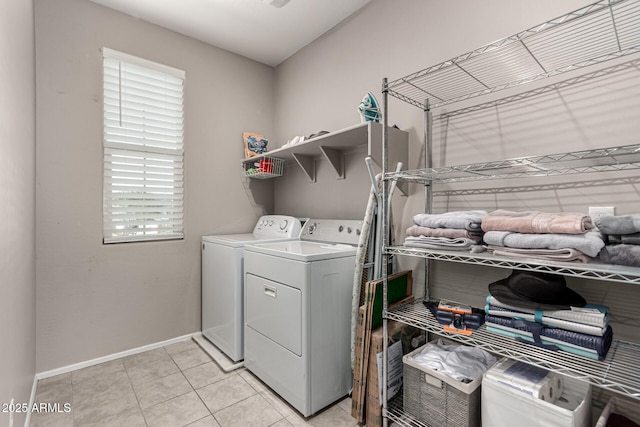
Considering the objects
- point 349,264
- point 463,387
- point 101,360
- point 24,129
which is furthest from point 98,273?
point 463,387

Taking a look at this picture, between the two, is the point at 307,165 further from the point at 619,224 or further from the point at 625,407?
the point at 625,407

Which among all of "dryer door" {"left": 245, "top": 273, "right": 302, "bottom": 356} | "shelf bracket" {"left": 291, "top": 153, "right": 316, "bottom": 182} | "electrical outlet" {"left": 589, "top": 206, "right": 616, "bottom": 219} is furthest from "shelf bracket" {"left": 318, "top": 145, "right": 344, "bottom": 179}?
"electrical outlet" {"left": 589, "top": 206, "right": 616, "bottom": 219}

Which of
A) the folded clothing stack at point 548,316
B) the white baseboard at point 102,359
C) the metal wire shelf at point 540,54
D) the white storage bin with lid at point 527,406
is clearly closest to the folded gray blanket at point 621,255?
the folded clothing stack at point 548,316

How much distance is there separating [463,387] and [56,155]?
110 inches

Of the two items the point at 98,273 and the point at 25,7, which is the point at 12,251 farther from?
the point at 25,7

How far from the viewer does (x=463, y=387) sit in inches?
49.3

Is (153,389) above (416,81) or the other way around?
the other way around

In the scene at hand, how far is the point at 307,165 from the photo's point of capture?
2.65 m

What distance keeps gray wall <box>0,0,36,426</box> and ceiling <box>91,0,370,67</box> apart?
2.90ft

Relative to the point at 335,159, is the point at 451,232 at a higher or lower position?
lower

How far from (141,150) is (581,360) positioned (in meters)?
2.88

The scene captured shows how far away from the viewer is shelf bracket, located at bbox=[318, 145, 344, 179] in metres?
2.33

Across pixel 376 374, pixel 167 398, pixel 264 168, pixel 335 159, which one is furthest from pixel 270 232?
pixel 376 374

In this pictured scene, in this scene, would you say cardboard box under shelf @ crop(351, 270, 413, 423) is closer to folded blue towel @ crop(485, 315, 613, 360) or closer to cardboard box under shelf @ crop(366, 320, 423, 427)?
cardboard box under shelf @ crop(366, 320, 423, 427)
